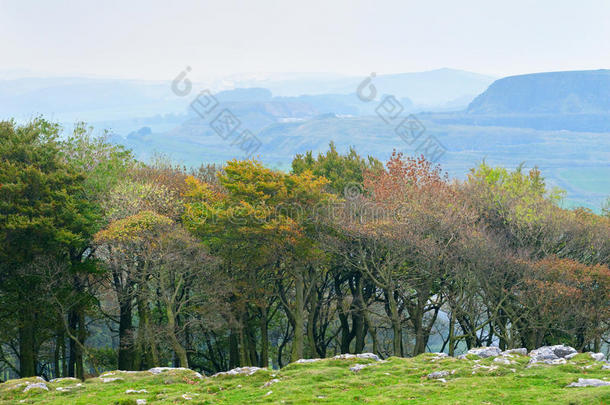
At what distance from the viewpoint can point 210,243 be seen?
38.4 meters

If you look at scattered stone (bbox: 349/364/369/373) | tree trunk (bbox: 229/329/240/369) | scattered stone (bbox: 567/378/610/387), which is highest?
scattered stone (bbox: 349/364/369/373)

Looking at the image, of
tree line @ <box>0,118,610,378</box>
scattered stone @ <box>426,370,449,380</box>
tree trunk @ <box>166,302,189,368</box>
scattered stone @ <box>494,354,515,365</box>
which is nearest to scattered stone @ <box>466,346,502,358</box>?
scattered stone @ <box>494,354,515,365</box>

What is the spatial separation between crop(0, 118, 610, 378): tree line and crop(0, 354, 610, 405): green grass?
10.4 meters

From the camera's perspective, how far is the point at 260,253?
122 feet

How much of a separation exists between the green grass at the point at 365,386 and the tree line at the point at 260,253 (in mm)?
10362

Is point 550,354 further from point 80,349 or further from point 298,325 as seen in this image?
point 80,349

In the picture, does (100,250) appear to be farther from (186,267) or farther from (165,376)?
(165,376)

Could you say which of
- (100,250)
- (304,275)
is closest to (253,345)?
(304,275)

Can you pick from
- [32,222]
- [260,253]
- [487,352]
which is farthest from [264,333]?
[487,352]

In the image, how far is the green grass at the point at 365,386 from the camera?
64.1 ft

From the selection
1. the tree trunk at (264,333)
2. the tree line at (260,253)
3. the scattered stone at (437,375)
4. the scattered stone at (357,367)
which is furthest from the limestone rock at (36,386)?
the tree trunk at (264,333)

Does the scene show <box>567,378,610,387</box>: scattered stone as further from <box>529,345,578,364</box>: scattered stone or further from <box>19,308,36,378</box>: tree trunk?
<box>19,308,36,378</box>: tree trunk

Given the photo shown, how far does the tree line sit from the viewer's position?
3631 cm

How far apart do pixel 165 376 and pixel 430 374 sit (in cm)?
1203
